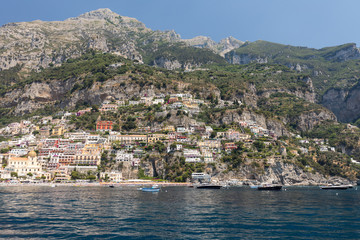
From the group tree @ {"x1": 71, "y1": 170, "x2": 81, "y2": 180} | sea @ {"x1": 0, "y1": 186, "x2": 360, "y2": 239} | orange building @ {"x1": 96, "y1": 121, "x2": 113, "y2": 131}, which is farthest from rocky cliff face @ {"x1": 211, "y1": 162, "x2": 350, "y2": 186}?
sea @ {"x1": 0, "y1": 186, "x2": 360, "y2": 239}

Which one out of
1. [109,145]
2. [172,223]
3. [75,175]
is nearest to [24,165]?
[75,175]

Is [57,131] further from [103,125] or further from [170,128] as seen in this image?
[170,128]

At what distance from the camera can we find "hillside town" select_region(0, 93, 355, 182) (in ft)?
418

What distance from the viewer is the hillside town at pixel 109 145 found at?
12750 centimetres

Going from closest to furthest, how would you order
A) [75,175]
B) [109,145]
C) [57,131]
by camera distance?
[75,175], [109,145], [57,131]

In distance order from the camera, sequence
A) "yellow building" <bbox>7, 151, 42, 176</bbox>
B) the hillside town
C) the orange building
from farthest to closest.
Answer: the orange building < the hillside town < "yellow building" <bbox>7, 151, 42, 176</bbox>

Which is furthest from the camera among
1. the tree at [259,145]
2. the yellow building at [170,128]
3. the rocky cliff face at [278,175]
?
the yellow building at [170,128]

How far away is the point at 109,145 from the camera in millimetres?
144625

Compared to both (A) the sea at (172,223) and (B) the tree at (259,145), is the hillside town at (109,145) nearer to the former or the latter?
(B) the tree at (259,145)

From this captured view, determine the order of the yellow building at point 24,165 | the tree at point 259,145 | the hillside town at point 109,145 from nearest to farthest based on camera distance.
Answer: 1. the yellow building at point 24,165
2. the hillside town at point 109,145
3. the tree at point 259,145

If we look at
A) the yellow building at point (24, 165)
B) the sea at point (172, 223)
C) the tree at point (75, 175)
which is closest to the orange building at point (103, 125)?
the yellow building at point (24, 165)

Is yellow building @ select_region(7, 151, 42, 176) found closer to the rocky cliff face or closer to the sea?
the rocky cliff face

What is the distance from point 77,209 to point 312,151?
→ 490ft

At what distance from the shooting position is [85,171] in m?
127
